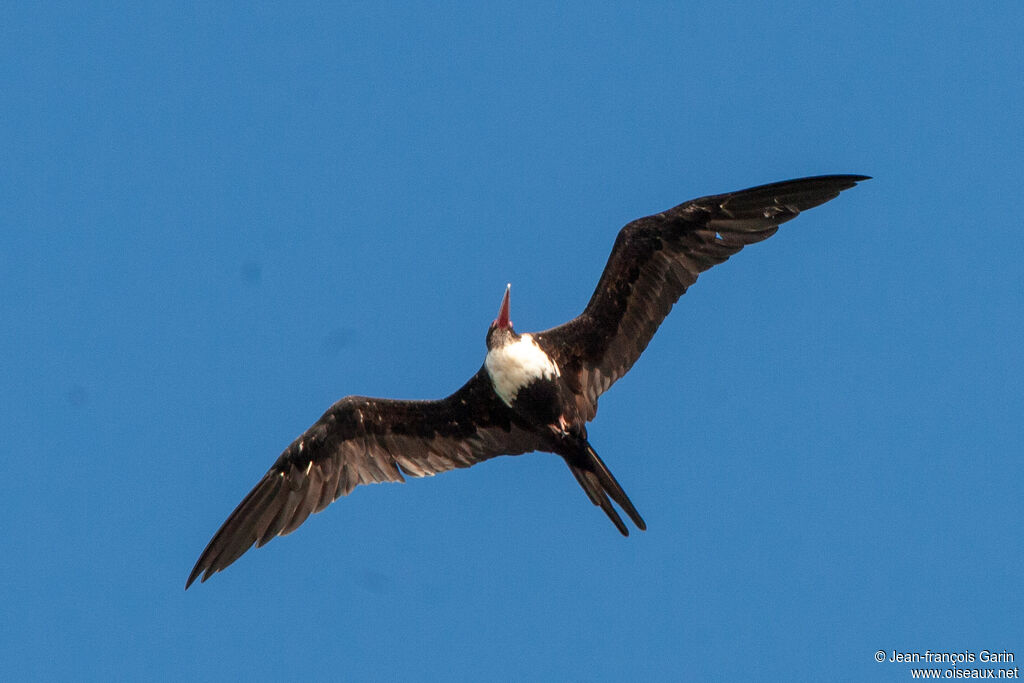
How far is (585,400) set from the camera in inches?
437

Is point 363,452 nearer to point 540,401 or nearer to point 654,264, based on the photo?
point 540,401

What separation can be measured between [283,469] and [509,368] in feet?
8.35

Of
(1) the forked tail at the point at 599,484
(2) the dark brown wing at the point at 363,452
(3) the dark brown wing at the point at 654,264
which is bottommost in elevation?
(1) the forked tail at the point at 599,484

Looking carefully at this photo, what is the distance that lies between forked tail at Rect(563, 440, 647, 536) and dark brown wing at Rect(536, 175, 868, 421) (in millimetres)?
422

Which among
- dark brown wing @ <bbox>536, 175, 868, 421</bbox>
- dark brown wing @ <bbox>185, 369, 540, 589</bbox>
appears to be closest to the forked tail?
dark brown wing @ <bbox>536, 175, 868, 421</bbox>

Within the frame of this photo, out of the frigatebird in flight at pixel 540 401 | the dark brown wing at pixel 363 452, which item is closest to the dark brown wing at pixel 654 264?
the frigatebird in flight at pixel 540 401

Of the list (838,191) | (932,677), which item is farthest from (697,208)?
(932,677)

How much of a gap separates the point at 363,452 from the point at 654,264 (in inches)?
133

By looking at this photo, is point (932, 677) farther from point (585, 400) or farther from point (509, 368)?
point (509, 368)

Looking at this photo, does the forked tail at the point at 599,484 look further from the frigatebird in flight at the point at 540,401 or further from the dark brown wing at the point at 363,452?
the dark brown wing at the point at 363,452

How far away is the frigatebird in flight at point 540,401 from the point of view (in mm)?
10820

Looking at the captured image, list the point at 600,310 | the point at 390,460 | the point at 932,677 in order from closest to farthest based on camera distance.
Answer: the point at 932,677
the point at 600,310
the point at 390,460

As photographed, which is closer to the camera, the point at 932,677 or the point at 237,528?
the point at 932,677

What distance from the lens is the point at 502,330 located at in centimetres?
1095
